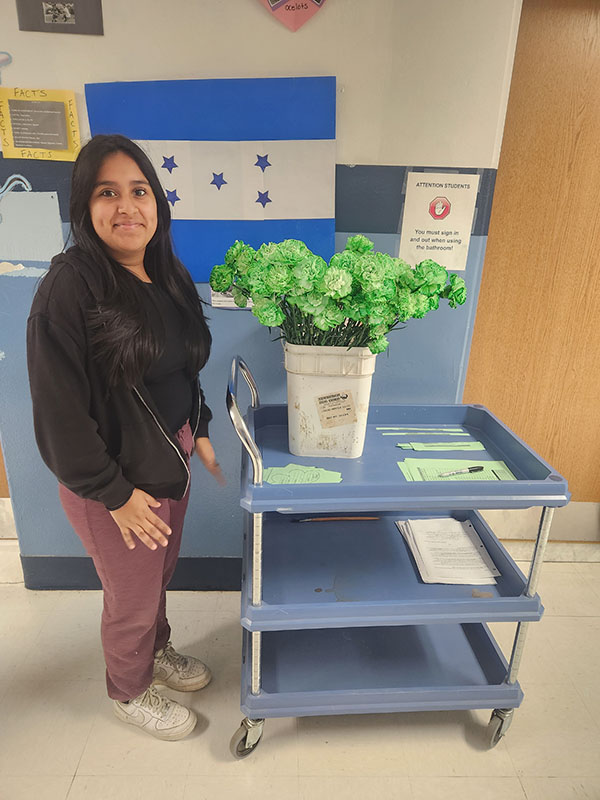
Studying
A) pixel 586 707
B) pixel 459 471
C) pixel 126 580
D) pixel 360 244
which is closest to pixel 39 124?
pixel 360 244

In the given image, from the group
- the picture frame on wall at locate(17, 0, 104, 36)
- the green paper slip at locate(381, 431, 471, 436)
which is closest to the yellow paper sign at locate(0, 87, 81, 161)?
the picture frame on wall at locate(17, 0, 104, 36)

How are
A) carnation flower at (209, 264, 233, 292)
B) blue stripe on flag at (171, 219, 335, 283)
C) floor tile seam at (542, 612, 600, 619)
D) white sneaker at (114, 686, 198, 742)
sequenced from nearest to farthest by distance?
carnation flower at (209, 264, 233, 292), white sneaker at (114, 686, 198, 742), blue stripe on flag at (171, 219, 335, 283), floor tile seam at (542, 612, 600, 619)

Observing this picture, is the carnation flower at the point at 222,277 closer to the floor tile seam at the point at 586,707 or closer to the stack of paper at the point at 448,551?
the stack of paper at the point at 448,551

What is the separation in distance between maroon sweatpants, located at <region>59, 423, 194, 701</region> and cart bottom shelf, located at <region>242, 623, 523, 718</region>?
0.93 ft

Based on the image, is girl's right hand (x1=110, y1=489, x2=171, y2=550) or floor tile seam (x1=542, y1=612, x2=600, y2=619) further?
floor tile seam (x1=542, y1=612, x2=600, y2=619)

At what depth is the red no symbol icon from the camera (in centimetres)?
151

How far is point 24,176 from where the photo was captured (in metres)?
1.50

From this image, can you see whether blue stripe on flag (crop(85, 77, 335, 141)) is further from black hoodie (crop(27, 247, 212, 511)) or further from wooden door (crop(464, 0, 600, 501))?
wooden door (crop(464, 0, 600, 501))

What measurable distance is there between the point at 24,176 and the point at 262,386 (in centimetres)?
93

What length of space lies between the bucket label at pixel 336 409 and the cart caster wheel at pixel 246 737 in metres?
0.80

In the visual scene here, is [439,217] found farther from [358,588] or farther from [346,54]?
[358,588]

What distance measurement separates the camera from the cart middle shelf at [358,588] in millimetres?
1232

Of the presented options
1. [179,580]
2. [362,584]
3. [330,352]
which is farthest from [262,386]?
[179,580]

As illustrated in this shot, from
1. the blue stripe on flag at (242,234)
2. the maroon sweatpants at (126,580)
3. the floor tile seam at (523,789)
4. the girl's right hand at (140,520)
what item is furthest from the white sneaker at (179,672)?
the blue stripe on flag at (242,234)
